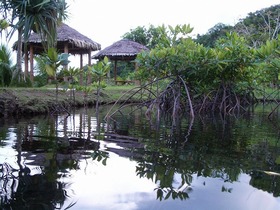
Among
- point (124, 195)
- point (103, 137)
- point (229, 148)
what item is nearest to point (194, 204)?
point (124, 195)

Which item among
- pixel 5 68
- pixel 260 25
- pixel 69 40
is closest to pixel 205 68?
Result: pixel 5 68

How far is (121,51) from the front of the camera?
802 inches

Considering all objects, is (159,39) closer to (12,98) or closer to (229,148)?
(12,98)

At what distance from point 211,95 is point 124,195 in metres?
8.29

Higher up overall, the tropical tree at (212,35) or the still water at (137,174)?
the tropical tree at (212,35)

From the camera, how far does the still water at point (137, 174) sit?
1.91 m

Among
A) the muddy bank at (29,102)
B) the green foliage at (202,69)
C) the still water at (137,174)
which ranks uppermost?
the green foliage at (202,69)

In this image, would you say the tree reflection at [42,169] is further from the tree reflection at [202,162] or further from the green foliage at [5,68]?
the green foliage at [5,68]

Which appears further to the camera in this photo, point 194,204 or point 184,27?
point 184,27

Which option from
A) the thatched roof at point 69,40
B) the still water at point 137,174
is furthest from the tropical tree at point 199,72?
the thatched roof at point 69,40

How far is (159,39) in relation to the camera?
27.3 ft

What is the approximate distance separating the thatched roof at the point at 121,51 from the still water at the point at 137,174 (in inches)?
652

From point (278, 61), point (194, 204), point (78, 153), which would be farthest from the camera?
point (278, 61)

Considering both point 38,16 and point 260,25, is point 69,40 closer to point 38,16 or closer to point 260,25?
point 38,16
